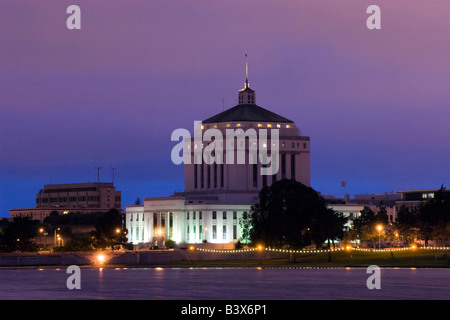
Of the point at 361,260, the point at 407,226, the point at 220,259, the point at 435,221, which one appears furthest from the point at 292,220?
Result: the point at 407,226

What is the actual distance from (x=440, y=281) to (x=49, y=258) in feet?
279

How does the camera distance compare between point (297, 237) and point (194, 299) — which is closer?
point (194, 299)

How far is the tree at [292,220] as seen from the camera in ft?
555

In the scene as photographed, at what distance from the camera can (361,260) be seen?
160 m

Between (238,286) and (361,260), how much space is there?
2429 inches

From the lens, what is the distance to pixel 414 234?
600 ft

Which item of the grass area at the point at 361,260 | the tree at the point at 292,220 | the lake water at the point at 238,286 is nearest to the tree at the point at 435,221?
the grass area at the point at 361,260

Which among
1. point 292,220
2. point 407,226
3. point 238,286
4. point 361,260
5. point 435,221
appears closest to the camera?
point 238,286

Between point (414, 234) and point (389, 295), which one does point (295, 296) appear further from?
point (414, 234)

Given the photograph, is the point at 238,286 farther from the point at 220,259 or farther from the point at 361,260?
the point at 220,259

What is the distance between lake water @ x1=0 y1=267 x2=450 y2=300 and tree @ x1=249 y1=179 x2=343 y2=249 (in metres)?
41.6

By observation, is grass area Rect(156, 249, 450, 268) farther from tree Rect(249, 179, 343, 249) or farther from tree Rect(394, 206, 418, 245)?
tree Rect(394, 206, 418, 245)

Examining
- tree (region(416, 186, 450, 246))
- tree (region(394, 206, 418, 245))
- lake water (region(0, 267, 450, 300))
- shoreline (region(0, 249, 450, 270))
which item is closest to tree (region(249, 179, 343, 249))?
shoreline (region(0, 249, 450, 270))
